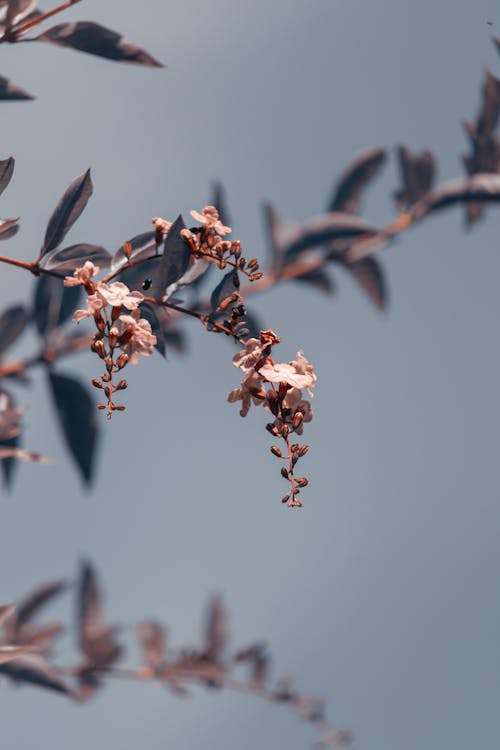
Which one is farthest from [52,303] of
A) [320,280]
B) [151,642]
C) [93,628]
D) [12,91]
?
[151,642]

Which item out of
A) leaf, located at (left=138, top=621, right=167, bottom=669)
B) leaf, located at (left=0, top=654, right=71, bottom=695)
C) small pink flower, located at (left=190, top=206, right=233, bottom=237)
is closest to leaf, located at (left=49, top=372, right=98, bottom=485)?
leaf, located at (left=0, top=654, right=71, bottom=695)

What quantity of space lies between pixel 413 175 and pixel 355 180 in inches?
7.6

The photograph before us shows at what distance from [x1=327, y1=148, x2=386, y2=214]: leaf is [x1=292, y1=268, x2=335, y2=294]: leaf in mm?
259

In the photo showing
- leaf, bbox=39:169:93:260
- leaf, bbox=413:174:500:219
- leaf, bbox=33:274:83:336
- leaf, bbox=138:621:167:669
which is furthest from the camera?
leaf, bbox=138:621:167:669

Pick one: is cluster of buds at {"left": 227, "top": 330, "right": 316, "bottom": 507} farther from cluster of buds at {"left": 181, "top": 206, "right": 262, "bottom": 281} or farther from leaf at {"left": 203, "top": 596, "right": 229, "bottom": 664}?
leaf at {"left": 203, "top": 596, "right": 229, "bottom": 664}

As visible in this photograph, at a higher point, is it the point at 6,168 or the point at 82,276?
the point at 6,168

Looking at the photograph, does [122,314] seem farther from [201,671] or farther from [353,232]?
[201,671]

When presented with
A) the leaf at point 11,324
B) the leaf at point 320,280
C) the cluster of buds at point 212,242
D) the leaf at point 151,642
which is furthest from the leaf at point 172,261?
the leaf at point 151,642

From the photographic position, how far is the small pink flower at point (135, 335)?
164 centimetres

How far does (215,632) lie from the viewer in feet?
10.7

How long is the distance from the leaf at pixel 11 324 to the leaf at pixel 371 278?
1.01 metres

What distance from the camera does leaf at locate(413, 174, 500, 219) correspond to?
102 inches

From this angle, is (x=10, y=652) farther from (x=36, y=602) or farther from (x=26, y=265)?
(x=36, y=602)

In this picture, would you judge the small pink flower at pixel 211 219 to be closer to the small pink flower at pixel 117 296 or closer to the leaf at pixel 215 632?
the small pink flower at pixel 117 296
